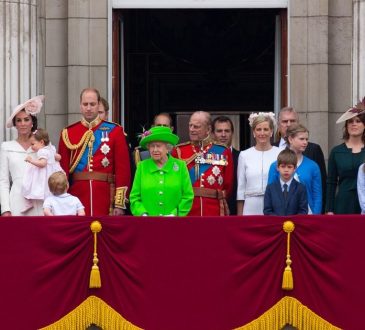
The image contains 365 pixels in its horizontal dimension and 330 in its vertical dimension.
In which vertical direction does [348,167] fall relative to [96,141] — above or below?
below

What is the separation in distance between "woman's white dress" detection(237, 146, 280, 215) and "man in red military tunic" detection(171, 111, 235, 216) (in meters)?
0.23

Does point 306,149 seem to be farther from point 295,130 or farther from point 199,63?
point 199,63

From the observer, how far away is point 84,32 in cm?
2116

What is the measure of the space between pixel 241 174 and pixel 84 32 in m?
3.75

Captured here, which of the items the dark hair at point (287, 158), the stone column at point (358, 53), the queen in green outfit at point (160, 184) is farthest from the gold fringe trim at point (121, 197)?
the stone column at point (358, 53)

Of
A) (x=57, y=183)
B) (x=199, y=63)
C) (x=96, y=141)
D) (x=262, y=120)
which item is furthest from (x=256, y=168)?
(x=199, y=63)

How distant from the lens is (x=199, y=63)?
2725 cm

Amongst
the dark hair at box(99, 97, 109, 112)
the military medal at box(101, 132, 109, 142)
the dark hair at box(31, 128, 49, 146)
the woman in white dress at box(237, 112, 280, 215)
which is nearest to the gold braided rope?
the military medal at box(101, 132, 109, 142)

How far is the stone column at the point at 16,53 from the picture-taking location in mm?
20562

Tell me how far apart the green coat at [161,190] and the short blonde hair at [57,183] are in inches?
30.8

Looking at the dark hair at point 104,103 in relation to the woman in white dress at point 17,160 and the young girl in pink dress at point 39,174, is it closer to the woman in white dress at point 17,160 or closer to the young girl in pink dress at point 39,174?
the woman in white dress at point 17,160

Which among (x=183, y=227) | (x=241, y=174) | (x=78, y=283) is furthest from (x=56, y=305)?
(x=241, y=174)

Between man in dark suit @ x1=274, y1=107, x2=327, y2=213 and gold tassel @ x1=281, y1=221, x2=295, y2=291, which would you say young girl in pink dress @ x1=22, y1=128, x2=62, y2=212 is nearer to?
man in dark suit @ x1=274, y1=107, x2=327, y2=213

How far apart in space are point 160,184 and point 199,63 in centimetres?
969
